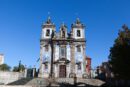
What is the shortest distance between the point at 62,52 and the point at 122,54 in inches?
713

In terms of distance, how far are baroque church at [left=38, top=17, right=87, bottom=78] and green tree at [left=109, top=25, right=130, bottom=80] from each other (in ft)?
45.7

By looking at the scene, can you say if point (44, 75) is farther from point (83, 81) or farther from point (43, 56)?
point (83, 81)

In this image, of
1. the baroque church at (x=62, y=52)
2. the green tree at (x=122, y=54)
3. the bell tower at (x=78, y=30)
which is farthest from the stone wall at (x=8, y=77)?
the green tree at (x=122, y=54)

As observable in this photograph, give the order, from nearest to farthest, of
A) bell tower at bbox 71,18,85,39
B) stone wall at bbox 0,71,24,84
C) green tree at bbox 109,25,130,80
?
green tree at bbox 109,25,130,80 → stone wall at bbox 0,71,24,84 → bell tower at bbox 71,18,85,39

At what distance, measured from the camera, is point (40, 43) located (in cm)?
4256

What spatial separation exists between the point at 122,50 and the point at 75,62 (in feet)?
54.9

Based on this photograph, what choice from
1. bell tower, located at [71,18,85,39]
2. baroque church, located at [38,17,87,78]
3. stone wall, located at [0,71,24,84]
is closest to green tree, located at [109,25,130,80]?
baroque church, located at [38,17,87,78]

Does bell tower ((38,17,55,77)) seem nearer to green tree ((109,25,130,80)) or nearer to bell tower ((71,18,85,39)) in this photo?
bell tower ((71,18,85,39))

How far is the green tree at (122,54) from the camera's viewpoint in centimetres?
2523

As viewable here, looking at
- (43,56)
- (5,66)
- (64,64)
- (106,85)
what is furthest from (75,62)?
(5,66)

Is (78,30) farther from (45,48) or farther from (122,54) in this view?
(122,54)

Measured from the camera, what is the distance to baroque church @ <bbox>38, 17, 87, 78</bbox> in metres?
41.0

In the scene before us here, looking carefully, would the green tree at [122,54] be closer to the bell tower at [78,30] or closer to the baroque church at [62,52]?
the baroque church at [62,52]

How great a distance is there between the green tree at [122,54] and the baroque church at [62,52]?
13.9 m
